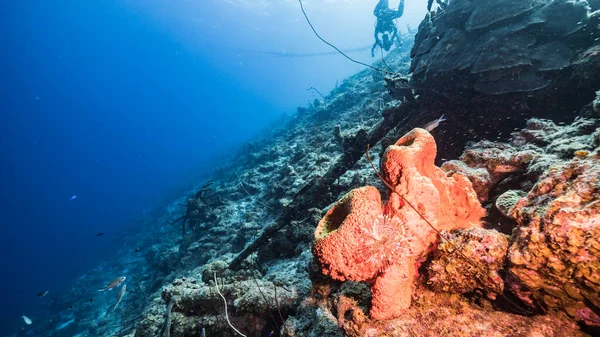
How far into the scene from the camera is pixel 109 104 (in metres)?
101

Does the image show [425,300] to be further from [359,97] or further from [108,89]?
[108,89]

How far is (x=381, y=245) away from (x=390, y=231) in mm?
111

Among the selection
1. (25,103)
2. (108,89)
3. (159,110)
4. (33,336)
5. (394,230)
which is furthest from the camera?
(159,110)

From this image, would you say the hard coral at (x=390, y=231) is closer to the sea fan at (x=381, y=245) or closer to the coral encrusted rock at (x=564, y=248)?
the sea fan at (x=381, y=245)

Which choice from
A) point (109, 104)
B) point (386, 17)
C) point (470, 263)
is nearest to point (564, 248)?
point (470, 263)

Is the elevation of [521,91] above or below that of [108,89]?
below

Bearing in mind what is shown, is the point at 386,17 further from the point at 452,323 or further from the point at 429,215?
the point at 452,323

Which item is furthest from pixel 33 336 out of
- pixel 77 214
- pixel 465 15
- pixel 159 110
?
pixel 159 110

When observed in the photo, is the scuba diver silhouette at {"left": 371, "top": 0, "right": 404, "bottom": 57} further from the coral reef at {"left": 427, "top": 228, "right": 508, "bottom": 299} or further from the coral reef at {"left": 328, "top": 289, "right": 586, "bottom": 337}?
the coral reef at {"left": 328, "top": 289, "right": 586, "bottom": 337}

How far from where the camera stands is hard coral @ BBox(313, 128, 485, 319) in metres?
1.56

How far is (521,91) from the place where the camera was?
371 centimetres

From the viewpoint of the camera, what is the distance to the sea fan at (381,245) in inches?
61.8

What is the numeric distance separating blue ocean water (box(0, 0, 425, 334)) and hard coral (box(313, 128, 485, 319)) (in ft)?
67.9

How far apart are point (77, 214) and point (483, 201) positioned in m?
70.1
